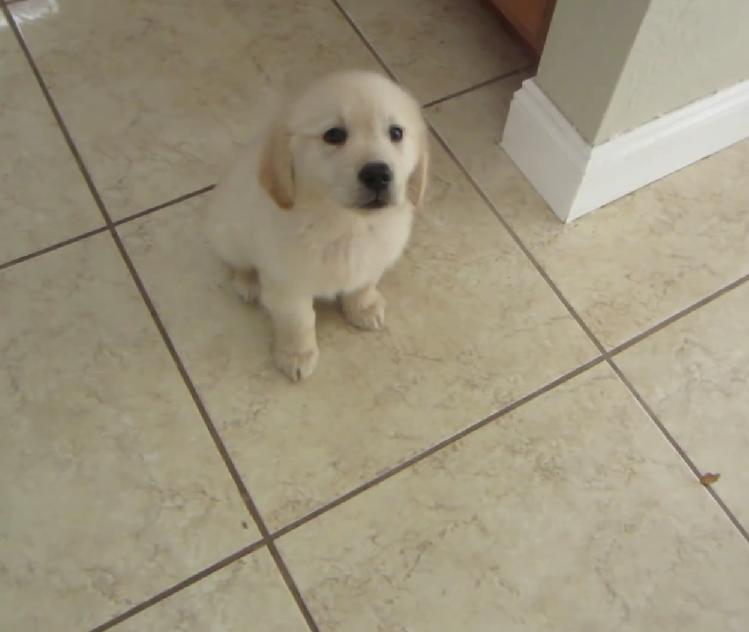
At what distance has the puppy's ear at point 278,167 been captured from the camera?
0.91m

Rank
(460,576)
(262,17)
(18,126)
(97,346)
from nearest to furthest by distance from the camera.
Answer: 1. (460,576)
2. (97,346)
3. (18,126)
4. (262,17)

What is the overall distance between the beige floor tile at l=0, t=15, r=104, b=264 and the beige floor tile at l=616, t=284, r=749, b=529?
35.5 inches

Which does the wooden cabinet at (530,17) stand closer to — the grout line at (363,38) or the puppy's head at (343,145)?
the grout line at (363,38)

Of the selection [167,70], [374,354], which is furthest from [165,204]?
[374,354]

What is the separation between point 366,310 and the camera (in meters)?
1.21

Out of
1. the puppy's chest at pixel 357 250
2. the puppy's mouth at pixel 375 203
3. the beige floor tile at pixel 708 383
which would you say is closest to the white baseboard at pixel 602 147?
the beige floor tile at pixel 708 383

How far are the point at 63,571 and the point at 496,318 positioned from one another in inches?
28.1

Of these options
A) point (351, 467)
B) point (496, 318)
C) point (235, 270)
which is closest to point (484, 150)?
point (496, 318)

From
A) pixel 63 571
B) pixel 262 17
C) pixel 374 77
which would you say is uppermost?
pixel 374 77

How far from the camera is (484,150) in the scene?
4.66ft

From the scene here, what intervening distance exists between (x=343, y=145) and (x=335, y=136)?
1 centimetres

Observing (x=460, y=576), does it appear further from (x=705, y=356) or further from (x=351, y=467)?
(x=705, y=356)

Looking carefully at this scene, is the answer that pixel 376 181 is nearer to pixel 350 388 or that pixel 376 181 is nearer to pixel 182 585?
pixel 350 388

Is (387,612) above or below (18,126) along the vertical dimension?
below
